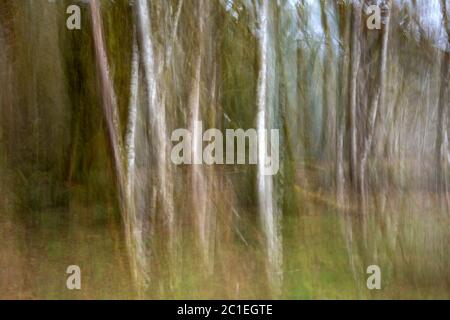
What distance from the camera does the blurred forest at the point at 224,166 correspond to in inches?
91.9

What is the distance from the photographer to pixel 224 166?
238cm

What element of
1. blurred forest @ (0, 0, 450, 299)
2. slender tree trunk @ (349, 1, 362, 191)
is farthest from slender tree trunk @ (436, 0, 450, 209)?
slender tree trunk @ (349, 1, 362, 191)

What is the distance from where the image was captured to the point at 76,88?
2.35 metres

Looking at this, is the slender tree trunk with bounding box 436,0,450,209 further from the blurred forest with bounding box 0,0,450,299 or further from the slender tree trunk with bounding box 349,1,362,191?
the slender tree trunk with bounding box 349,1,362,191

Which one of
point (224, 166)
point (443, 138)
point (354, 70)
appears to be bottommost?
point (224, 166)

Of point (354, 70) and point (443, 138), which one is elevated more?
point (354, 70)

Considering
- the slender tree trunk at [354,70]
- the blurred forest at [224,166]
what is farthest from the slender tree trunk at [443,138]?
the slender tree trunk at [354,70]

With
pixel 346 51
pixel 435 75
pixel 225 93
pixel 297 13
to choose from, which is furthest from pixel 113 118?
pixel 435 75

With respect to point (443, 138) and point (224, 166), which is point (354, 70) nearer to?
point (443, 138)

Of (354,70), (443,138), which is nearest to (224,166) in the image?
(354,70)

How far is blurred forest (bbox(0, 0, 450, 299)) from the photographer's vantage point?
2334mm

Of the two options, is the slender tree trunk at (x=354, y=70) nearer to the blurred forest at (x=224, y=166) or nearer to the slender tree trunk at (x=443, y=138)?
the blurred forest at (x=224, y=166)
